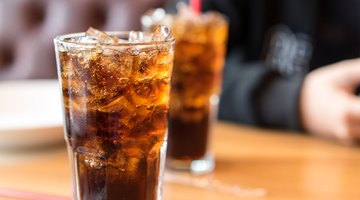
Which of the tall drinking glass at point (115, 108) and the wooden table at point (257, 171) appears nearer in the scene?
the tall drinking glass at point (115, 108)

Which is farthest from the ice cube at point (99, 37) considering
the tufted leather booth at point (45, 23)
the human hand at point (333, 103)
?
the tufted leather booth at point (45, 23)

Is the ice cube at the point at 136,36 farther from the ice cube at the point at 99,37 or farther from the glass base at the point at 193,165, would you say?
the glass base at the point at 193,165

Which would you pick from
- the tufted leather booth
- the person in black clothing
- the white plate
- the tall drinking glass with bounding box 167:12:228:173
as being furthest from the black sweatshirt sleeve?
the tufted leather booth

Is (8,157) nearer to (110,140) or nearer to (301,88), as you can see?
(110,140)

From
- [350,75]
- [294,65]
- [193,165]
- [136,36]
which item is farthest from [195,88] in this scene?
[294,65]

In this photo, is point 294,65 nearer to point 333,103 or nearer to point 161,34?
point 333,103

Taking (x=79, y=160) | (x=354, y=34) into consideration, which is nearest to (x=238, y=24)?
(x=354, y=34)
